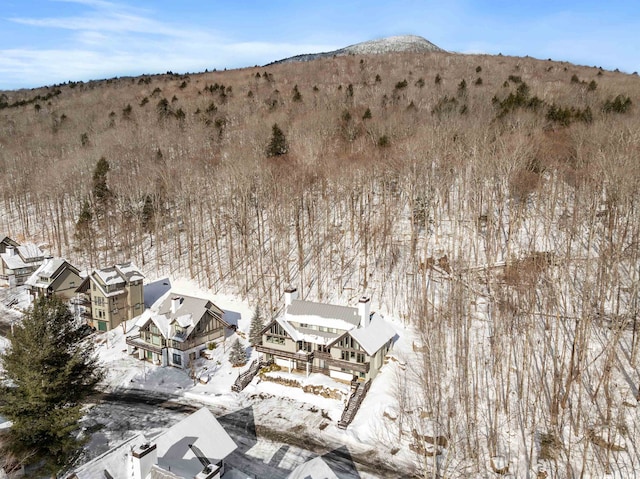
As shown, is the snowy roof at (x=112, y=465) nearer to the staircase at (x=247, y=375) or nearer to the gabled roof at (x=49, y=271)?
the staircase at (x=247, y=375)

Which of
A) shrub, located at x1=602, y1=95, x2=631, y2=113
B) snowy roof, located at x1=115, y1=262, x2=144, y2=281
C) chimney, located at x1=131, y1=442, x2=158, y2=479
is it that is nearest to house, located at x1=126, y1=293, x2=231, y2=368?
snowy roof, located at x1=115, y1=262, x2=144, y2=281

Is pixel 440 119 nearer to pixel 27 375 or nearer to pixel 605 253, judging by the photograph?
pixel 605 253

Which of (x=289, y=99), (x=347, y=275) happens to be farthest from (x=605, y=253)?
(x=289, y=99)

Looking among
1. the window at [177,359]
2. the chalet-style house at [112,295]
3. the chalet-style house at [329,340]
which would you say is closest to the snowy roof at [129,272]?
the chalet-style house at [112,295]

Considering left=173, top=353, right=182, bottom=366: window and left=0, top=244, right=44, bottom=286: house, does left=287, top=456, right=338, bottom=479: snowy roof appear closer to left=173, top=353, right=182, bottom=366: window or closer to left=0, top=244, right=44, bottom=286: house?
left=173, top=353, right=182, bottom=366: window

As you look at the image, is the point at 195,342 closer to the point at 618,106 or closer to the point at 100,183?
the point at 100,183
